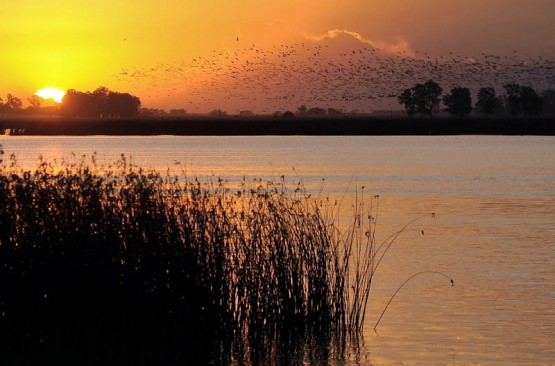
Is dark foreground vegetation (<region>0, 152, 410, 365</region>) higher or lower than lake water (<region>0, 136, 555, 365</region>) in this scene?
higher

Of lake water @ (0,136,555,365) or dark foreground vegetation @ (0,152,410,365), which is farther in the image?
lake water @ (0,136,555,365)

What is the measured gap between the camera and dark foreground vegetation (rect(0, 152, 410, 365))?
1719 cm

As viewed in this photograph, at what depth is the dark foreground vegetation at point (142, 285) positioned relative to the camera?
56.4 ft

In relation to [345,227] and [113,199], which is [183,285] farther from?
[345,227]

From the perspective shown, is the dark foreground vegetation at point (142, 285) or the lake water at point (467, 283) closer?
the dark foreground vegetation at point (142, 285)

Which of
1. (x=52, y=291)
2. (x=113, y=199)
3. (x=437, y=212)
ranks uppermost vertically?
(x=113, y=199)

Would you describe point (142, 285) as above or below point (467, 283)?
above

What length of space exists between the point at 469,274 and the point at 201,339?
13834mm

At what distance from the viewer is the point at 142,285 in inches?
685

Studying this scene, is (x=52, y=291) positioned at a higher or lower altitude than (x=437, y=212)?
higher

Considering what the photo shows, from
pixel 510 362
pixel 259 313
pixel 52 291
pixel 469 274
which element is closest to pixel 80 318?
pixel 52 291

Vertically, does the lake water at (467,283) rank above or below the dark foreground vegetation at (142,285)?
below

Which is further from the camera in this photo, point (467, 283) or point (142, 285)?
point (467, 283)

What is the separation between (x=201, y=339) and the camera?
700 inches
